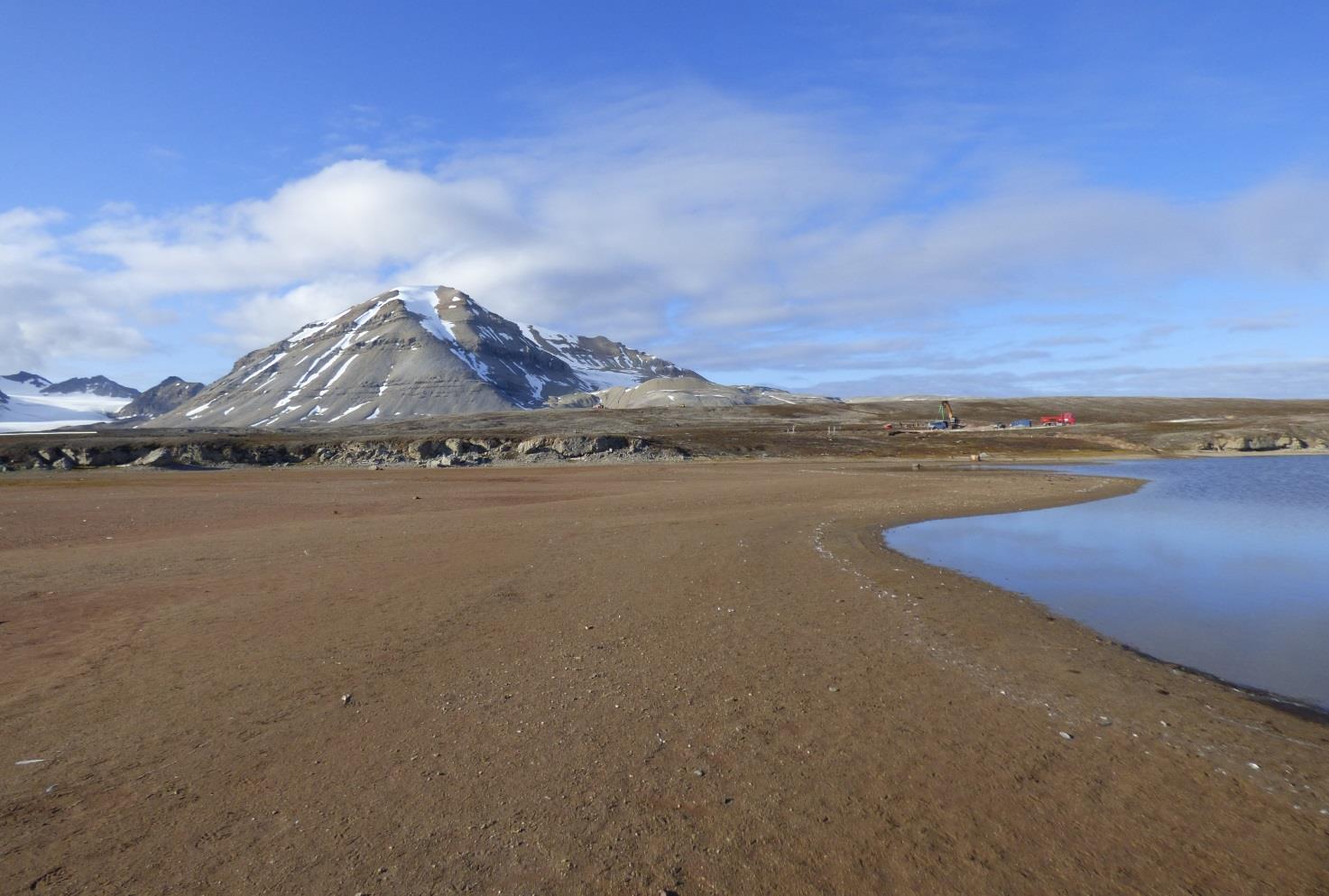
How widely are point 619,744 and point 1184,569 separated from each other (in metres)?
14.6

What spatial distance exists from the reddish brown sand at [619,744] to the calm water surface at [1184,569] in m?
1.26

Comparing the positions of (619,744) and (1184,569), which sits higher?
(619,744)

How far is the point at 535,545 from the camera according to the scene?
60.0 ft

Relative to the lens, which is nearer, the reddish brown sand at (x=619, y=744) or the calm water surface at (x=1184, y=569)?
the reddish brown sand at (x=619, y=744)

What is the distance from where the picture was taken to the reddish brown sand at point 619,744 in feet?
17.2

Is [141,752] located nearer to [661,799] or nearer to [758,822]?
[661,799]

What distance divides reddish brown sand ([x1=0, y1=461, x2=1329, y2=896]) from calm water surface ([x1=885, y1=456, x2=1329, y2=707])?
1.26 metres

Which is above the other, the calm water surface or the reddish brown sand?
the reddish brown sand

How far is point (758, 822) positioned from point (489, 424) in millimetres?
107113

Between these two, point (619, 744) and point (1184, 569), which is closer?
point (619, 744)

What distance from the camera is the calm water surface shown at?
10.3 meters

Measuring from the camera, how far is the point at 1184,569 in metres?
16.0

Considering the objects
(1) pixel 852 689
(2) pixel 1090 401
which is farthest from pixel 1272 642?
(2) pixel 1090 401

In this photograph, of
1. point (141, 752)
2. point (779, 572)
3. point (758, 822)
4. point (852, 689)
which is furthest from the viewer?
point (779, 572)
